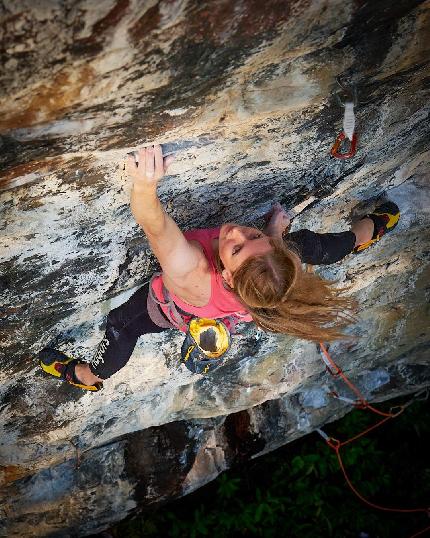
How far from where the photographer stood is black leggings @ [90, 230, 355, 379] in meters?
3.29

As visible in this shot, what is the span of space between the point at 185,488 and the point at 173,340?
7.14 feet

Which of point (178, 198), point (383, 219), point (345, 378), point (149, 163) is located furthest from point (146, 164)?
point (345, 378)

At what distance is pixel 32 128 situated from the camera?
73.4 inches

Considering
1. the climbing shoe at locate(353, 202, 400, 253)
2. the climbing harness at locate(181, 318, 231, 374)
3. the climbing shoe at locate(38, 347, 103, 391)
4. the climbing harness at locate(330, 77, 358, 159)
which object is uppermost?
the climbing shoe at locate(38, 347, 103, 391)

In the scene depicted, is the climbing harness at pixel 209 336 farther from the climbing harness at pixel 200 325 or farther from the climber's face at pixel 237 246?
the climber's face at pixel 237 246

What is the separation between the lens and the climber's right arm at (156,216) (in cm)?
229

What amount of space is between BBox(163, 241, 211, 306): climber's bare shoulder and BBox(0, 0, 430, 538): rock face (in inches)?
19.0

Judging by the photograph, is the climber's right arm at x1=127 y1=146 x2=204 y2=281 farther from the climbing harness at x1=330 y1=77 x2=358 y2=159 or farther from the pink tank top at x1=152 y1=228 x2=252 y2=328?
the climbing harness at x1=330 y1=77 x2=358 y2=159

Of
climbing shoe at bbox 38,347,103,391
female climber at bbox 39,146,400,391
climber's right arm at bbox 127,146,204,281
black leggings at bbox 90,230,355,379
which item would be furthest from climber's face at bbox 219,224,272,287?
climbing shoe at bbox 38,347,103,391

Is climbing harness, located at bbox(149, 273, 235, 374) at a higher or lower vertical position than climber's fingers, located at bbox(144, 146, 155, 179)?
lower

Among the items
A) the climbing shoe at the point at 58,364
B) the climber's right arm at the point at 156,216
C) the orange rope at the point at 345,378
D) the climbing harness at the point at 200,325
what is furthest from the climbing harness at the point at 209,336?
the orange rope at the point at 345,378

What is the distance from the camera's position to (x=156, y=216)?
229 centimetres

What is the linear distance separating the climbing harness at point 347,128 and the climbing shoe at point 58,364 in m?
2.28

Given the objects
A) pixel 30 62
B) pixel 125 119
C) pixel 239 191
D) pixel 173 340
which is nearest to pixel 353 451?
pixel 173 340
